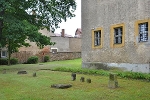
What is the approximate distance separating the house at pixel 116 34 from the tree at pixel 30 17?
15.5ft

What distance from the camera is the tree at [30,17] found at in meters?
22.8

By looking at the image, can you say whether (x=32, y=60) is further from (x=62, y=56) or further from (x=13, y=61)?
(x=62, y=56)

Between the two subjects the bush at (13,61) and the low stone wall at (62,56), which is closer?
the bush at (13,61)

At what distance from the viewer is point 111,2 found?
69.0ft

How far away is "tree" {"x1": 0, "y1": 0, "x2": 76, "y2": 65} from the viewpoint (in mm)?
22781

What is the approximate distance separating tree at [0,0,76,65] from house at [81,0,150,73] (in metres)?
4.72

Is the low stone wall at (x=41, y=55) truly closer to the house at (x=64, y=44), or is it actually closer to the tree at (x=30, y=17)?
the house at (x=64, y=44)

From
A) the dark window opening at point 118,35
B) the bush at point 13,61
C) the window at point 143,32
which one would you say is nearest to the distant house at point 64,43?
the bush at point 13,61

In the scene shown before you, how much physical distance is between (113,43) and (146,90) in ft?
29.4

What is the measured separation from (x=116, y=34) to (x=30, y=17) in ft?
36.6

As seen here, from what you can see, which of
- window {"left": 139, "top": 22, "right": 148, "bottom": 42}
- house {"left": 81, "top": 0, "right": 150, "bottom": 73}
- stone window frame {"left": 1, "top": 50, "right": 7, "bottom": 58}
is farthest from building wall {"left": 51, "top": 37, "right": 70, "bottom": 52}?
window {"left": 139, "top": 22, "right": 148, "bottom": 42}

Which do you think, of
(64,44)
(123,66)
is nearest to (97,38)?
(123,66)

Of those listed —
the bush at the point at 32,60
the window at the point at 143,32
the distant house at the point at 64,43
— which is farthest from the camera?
the distant house at the point at 64,43

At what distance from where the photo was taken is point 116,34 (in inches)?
820
